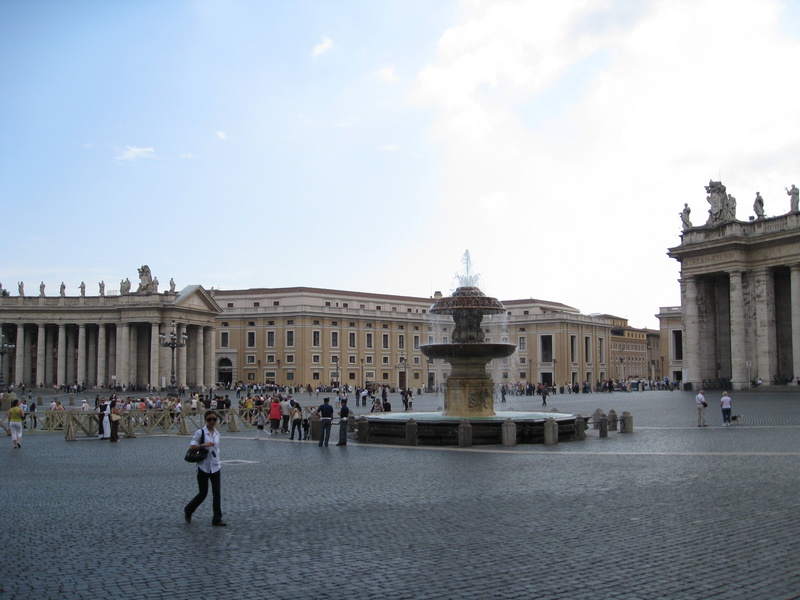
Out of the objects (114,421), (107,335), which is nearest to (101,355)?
(107,335)

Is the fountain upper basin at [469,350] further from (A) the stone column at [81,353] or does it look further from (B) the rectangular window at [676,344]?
(B) the rectangular window at [676,344]

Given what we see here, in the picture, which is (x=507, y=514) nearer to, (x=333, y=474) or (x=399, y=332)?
(x=333, y=474)

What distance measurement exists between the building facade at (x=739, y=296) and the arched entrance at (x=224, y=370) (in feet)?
193

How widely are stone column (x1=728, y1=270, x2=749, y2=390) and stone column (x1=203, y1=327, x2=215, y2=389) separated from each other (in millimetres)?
56466

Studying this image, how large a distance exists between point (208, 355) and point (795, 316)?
201 ft

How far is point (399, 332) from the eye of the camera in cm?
10406

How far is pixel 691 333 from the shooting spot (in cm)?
5544

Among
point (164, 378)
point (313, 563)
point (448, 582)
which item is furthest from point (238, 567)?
point (164, 378)

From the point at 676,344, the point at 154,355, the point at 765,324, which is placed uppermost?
the point at 676,344

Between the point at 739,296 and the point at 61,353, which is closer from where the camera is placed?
the point at 739,296

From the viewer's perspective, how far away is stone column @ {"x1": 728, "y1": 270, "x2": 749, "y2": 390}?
51656 mm

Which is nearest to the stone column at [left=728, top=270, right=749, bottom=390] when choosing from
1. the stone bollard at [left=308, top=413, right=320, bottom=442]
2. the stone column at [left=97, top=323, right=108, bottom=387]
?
the stone bollard at [left=308, top=413, right=320, bottom=442]

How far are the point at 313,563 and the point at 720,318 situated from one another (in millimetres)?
53759

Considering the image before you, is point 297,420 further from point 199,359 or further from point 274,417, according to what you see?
point 199,359
